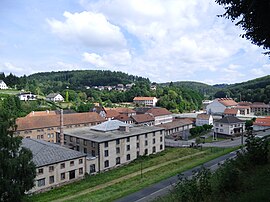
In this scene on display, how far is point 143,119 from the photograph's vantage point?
204 feet

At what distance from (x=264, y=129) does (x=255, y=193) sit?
52.4m

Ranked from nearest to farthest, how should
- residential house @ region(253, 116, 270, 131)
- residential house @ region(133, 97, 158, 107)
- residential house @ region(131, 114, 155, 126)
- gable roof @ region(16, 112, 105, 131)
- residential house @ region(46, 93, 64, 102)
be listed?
gable roof @ region(16, 112, 105, 131) → residential house @ region(253, 116, 270, 131) → residential house @ region(131, 114, 155, 126) → residential house @ region(46, 93, 64, 102) → residential house @ region(133, 97, 158, 107)

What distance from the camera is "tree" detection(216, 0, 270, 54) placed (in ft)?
36.2

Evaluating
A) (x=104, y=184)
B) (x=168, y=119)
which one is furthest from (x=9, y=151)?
(x=168, y=119)

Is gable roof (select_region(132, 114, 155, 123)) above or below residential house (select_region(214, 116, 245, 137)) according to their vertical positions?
above

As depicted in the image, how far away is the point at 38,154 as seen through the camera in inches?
1099

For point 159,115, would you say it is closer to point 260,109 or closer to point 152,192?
point 152,192

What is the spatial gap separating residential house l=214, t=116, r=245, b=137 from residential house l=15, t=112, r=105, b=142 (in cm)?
2968

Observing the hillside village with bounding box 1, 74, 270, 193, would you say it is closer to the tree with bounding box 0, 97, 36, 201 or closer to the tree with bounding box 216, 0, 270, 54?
the tree with bounding box 0, 97, 36, 201

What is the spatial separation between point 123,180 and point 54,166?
26.9 feet

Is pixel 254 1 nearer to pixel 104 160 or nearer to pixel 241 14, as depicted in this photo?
pixel 241 14

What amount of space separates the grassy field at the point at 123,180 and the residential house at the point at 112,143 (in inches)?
58.2

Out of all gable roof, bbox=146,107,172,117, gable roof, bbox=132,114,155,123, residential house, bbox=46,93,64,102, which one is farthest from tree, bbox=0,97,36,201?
residential house, bbox=46,93,64,102

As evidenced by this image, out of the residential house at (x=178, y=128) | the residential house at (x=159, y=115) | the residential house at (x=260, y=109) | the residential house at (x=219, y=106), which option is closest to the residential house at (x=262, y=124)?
the residential house at (x=178, y=128)
